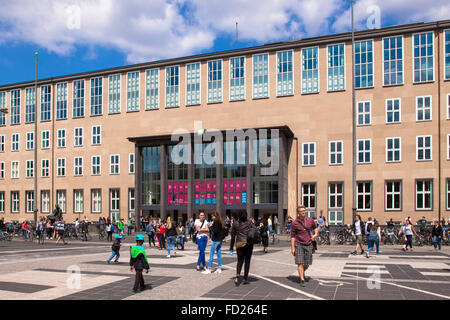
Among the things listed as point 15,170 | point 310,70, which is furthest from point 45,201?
point 310,70

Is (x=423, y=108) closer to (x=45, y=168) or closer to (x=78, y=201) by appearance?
(x=78, y=201)

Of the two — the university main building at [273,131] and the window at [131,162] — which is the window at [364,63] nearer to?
the university main building at [273,131]

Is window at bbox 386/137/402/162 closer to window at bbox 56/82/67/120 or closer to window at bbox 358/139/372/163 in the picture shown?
window at bbox 358/139/372/163

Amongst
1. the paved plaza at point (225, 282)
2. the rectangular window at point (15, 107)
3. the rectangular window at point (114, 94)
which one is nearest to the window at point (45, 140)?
the rectangular window at point (15, 107)

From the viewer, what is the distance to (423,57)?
43.4m

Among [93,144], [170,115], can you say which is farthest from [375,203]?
[93,144]

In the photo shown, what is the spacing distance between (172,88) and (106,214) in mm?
17550

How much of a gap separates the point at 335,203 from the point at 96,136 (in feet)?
103

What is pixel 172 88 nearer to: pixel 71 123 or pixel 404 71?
pixel 71 123

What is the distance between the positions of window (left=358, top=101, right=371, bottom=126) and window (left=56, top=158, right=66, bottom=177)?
125 ft

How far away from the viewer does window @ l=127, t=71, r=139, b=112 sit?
184 ft

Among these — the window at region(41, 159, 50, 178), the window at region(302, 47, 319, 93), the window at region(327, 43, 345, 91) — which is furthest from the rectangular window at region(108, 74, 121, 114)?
the window at region(327, 43, 345, 91)

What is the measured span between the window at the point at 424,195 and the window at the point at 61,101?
4483 cm
